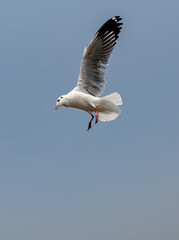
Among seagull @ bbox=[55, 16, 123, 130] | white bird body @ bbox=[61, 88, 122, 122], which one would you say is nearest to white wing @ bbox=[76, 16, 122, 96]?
seagull @ bbox=[55, 16, 123, 130]

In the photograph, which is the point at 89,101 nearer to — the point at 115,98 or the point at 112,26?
the point at 115,98

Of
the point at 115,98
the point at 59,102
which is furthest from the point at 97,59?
the point at 59,102

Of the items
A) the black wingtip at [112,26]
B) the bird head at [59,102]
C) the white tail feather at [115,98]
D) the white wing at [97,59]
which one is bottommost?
the bird head at [59,102]

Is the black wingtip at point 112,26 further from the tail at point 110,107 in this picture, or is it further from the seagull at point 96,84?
the tail at point 110,107

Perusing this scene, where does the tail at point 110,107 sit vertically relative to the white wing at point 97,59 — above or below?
below

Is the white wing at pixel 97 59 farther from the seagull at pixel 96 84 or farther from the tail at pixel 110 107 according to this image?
the tail at pixel 110 107

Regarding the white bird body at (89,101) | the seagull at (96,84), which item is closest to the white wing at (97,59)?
the seagull at (96,84)

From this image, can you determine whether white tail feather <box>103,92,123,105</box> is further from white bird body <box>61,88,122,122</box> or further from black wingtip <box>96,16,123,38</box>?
black wingtip <box>96,16,123,38</box>
